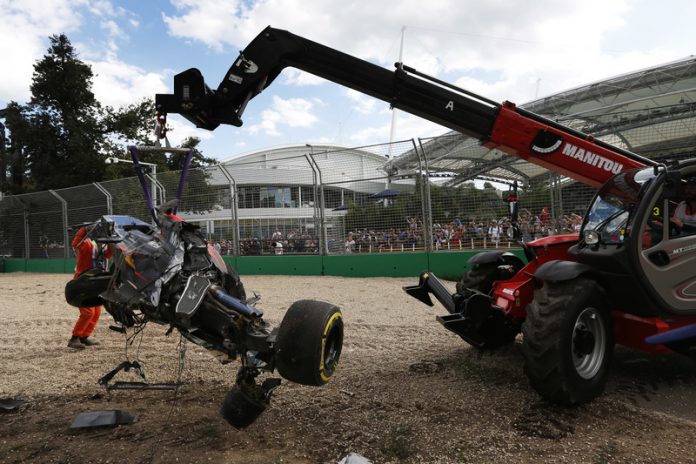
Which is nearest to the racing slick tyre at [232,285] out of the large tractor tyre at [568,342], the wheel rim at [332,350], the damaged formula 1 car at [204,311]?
the damaged formula 1 car at [204,311]

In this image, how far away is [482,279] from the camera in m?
5.27

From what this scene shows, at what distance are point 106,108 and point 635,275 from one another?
28.7m

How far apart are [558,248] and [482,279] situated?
2.95 feet

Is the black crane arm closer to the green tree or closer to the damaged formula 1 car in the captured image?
the damaged formula 1 car

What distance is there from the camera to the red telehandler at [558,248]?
3661 mm

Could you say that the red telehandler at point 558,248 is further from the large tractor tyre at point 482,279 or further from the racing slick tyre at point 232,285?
the racing slick tyre at point 232,285

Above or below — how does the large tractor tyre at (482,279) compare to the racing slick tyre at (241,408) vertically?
Answer: above

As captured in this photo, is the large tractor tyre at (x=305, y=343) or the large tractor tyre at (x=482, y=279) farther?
the large tractor tyre at (x=482, y=279)

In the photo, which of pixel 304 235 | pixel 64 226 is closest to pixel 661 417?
pixel 304 235

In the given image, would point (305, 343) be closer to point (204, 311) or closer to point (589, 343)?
point (204, 311)

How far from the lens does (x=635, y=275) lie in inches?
150

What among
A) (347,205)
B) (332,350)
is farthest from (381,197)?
(332,350)

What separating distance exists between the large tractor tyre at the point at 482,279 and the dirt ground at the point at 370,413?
0.71 m

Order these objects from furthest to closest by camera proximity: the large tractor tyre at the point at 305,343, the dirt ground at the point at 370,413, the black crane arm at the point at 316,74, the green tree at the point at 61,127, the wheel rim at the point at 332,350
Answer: the green tree at the point at 61,127, the black crane arm at the point at 316,74, the dirt ground at the point at 370,413, the wheel rim at the point at 332,350, the large tractor tyre at the point at 305,343
